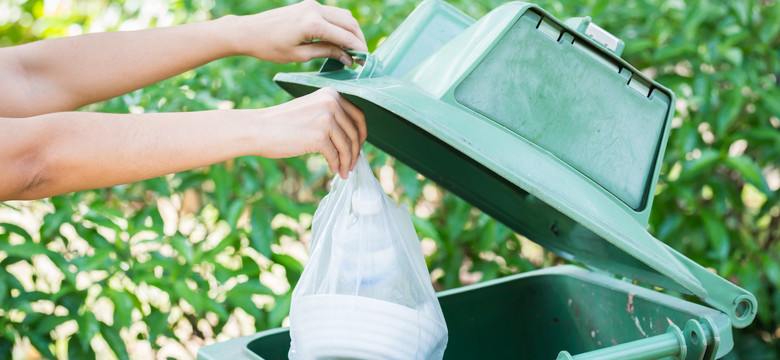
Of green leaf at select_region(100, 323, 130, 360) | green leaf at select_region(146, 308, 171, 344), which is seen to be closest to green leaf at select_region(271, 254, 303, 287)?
green leaf at select_region(146, 308, 171, 344)

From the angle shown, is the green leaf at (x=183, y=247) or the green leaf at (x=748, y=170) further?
the green leaf at (x=748, y=170)

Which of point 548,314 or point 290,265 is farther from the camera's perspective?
point 290,265

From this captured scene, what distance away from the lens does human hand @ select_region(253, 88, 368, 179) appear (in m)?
0.94

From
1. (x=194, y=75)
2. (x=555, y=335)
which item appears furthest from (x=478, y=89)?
(x=194, y=75)

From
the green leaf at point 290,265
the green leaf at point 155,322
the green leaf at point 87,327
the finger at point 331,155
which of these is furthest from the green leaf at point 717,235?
the green leaf at point 87,327

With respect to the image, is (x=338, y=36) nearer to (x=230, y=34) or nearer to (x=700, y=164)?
(x=230, y=34)

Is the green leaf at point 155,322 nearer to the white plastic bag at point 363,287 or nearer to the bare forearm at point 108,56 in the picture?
the bare forearm at point 108,56

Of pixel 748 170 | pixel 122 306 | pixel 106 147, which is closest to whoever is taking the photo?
pixel 106 147

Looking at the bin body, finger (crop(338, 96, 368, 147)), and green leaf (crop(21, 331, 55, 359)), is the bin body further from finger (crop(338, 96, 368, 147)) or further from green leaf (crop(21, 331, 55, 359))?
green leaf (crop(21, 331, 55, 359))

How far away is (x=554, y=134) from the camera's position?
3.39 feet

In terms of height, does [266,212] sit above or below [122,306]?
above

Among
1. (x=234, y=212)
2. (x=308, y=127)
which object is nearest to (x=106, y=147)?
(x=308, y=127)

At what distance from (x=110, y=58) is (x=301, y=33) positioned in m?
0.42

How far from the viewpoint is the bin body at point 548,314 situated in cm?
137
